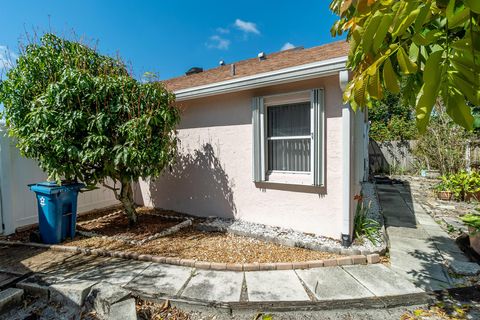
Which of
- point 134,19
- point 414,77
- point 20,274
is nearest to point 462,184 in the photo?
point 414,77

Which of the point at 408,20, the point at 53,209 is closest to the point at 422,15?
the point at 408,20

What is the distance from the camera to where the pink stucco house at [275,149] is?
416 cm

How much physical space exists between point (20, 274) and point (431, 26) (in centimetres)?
552

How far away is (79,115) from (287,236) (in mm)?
4494

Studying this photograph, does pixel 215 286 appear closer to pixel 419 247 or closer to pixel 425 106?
pixel 425 106

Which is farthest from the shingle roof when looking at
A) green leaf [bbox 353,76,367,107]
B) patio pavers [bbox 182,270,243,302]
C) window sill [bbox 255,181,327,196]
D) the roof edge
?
patio pavers [bbox 182,270,243,302]

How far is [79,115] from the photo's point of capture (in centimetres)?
434

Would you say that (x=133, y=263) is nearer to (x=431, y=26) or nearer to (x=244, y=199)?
(x=244, y=199)

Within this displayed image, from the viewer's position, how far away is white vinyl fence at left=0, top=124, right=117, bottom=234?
493 cm

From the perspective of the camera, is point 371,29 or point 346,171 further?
point 346,171

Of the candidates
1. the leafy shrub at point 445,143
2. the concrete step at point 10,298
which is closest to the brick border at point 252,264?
the concrete step at point 10,298

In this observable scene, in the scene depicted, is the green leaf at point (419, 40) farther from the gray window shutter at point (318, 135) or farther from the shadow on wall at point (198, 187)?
the shadow on wall at point (198, 187)

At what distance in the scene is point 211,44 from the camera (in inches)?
524

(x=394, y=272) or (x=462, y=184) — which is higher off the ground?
(x=462, y=184)
